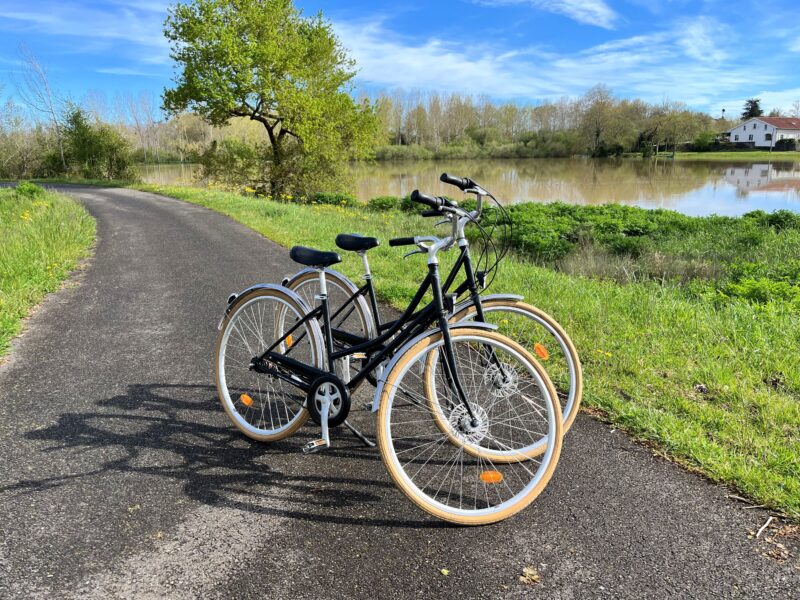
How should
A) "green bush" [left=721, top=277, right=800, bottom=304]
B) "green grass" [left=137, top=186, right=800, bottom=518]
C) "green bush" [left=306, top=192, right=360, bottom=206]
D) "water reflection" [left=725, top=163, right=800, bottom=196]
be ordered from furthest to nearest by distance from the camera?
1. "water reflection" [left=725, top=163, right=800, bottom=196]
2. "green bush" [left=306, top=192, right=360, bottom=206]
3. "green bush" [left=721, top=277, right=800, bottom=304]
4. "green grass" [left=137, top=186, right=800, bottom=518]

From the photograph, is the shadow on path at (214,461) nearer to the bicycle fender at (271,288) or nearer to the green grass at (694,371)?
the bicycle fender at (271,288)

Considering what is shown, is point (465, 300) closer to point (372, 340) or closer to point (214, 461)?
point (372, 340)

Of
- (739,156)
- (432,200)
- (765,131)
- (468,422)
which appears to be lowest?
(468,422)

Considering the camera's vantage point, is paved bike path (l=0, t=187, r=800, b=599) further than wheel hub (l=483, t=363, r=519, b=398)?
No

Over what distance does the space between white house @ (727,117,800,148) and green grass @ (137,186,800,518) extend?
75631 millimetres

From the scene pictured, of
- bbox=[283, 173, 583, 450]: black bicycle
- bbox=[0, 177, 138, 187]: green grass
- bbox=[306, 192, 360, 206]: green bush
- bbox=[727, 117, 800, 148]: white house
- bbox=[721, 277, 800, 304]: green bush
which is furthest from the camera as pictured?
bbox=[727, 117, 800, 148]: white house

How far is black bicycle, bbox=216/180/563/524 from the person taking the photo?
247cm

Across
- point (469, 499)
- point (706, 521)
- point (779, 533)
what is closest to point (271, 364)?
point (469, 499)

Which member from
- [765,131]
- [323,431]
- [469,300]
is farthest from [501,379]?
[765,131]

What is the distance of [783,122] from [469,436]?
88655 millimetres

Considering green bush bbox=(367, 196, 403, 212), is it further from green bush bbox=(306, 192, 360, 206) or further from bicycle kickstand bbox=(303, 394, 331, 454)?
bicycle kickstand bbox=(303, 394, 331, 454)

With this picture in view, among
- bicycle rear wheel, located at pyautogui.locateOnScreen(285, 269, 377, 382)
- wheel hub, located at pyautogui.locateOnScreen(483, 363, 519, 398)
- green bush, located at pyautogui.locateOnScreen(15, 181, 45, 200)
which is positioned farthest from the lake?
wheel hub, located at pyautogui.locateOnScreen(483, 363, 519, 398)

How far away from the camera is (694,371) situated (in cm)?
382

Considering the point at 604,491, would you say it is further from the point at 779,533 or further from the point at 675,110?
the point at 675,110
